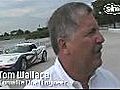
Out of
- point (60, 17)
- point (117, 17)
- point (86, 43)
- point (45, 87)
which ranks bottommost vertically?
point (117, 17)

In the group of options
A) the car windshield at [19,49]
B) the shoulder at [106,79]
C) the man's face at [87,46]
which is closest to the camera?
the man's face at [87,46]

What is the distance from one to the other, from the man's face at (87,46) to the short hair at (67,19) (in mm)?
36

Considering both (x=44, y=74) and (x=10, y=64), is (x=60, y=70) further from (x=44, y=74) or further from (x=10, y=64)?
(x=10, y=64)

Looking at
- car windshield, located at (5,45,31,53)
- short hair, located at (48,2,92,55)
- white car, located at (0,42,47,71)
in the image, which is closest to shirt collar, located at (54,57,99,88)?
short hair, located at (48,2,92,55)

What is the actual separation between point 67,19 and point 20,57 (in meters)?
12.4

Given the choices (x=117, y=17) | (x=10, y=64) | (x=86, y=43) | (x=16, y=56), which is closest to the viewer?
(x=86, y=43)

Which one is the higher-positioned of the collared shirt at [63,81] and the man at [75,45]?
the man at [75,45]

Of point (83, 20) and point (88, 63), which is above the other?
point (83, 20)

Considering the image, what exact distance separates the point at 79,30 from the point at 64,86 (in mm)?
386

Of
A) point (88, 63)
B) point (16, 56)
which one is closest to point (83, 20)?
point (88, 63)

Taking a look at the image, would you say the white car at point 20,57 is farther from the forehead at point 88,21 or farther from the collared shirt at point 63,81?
the forehead at point 88,21

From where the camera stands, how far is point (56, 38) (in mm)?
2678

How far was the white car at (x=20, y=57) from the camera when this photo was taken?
13.2 meters

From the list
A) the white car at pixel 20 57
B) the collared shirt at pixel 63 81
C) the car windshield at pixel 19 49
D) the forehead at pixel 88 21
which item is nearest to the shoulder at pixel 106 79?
the collared shirt at pixel 63 81
